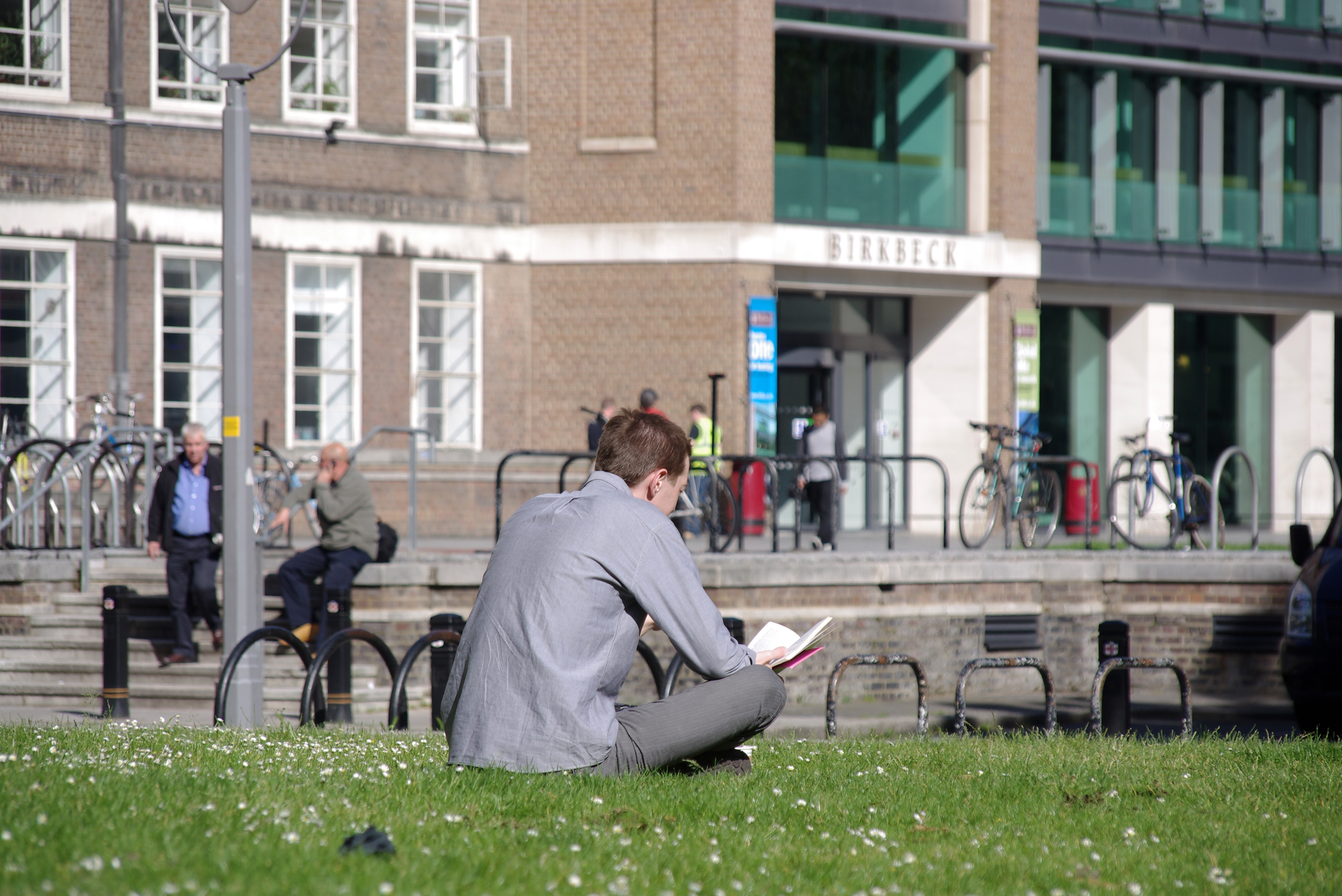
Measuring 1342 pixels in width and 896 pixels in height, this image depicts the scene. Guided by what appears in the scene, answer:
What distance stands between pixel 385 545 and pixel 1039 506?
7.95m

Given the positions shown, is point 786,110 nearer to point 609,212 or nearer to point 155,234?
point 609,212

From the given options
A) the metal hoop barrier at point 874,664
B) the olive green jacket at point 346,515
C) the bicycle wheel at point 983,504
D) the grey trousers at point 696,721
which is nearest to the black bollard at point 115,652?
the olive green jacket at point 346,515

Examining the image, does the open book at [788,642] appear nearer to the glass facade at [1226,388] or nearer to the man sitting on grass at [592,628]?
the man sitting on grass at [592,628]

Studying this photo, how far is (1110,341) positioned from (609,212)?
387 inches

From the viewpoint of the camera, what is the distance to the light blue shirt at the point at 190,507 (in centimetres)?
1160

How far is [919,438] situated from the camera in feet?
76.6

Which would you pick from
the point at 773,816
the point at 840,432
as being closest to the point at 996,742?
the point at 773,816

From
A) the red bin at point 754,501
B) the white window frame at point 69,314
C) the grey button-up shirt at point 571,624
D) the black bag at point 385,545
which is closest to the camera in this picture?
the grey button-up shirt at point 571,624

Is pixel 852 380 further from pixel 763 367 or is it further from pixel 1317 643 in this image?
pixel 1317 643

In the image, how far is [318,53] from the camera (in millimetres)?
19891

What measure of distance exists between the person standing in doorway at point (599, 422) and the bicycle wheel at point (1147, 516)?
610 cm

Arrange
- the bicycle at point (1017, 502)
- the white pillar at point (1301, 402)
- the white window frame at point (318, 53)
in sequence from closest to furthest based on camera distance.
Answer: the bicycle at point (1017, 502), the white window frame at point (318, 53), the white pillar at point (1301, 402)

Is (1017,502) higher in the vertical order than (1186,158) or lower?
lower

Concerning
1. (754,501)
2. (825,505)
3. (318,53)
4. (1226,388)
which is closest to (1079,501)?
(754,501)
